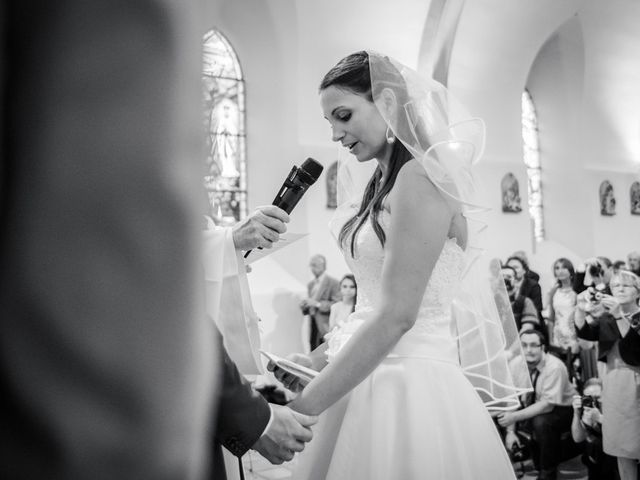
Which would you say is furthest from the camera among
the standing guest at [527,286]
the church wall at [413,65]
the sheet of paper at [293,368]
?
the church wall at [413,65]

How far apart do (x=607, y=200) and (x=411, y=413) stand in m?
13.7

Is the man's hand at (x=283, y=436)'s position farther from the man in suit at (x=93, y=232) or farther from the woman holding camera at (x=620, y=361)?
the woman holding camera at (x=620, y=361)

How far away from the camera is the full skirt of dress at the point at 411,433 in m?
1.95

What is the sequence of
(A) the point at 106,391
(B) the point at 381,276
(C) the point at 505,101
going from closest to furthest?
(A) the point at 106,391, (B) the point at 381,276, (C) the point at 505,101

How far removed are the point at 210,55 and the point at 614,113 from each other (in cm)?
1542

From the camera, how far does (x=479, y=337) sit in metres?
2.64

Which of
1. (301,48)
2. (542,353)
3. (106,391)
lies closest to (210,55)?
(106,391)

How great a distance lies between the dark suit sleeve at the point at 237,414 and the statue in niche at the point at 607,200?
553 inches

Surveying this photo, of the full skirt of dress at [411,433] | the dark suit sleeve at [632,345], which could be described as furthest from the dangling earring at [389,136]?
the dark suit sleeve at [632,345]

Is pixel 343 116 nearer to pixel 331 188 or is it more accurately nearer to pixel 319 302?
pixel 319 302

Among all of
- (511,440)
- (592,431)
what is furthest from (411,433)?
(511,440)

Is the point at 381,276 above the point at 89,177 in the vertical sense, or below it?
below

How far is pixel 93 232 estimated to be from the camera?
0.41 m

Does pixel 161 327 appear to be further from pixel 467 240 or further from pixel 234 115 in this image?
pixel 234 115
